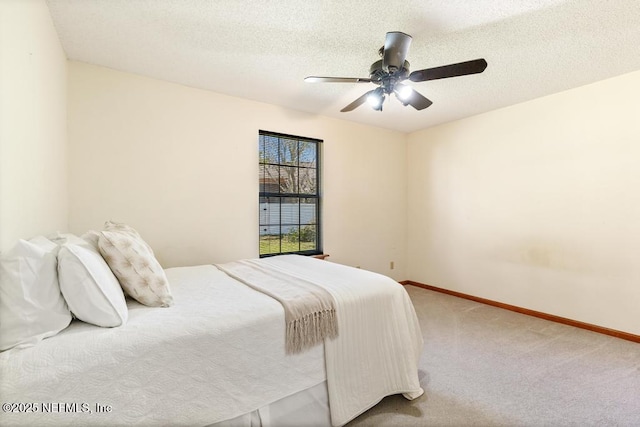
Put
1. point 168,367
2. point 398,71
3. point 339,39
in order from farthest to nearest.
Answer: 1. point 339,39
2. point 398,71
3. point 168,367

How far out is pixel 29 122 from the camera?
1.52 meters

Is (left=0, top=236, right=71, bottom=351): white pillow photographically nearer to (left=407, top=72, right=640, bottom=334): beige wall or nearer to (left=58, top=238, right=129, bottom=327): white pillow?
(left=58, top=238, right=129, bottom=327): white pillow

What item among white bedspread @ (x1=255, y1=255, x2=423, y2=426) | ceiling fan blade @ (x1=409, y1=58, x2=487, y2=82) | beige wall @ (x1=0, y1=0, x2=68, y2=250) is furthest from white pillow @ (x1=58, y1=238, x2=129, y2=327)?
ceiling fan blade @ (x1=409, y1=58, x2=487, y2=82)

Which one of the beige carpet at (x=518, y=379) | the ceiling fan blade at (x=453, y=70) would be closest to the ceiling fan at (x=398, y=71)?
the ceiling fan blade at (x=453, y=70)

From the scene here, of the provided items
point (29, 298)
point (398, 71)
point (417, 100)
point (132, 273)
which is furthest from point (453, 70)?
point (29, 298)

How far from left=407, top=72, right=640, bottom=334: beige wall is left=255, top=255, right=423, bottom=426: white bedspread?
7.72 ft

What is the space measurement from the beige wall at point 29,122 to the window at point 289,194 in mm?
1851

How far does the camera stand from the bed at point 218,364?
0.94 metres

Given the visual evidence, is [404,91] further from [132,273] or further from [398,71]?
[132,273]

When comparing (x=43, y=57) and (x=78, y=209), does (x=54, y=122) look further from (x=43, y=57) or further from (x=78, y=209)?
(x=78, y=209)

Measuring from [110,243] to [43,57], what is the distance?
1.32m

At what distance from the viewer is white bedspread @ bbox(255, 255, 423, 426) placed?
1568mm

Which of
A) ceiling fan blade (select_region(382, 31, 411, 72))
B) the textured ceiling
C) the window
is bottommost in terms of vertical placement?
the window

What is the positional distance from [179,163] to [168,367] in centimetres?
224
